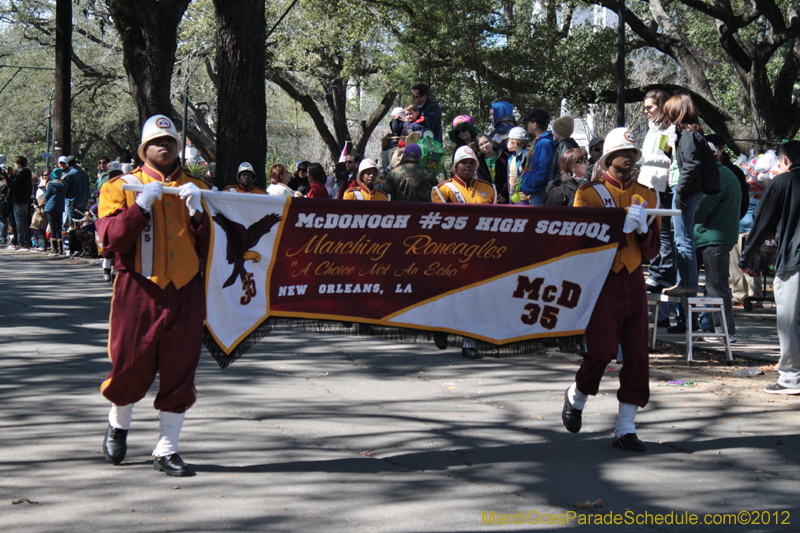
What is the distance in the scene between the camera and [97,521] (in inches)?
166

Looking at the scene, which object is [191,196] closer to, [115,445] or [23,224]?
[115,445]

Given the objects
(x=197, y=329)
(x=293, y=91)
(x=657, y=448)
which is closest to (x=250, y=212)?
(x=197, y=329)

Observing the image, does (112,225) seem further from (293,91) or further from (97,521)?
(293,91)

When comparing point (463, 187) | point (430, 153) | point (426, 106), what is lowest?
point (463, 187)

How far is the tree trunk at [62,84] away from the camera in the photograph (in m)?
24.2

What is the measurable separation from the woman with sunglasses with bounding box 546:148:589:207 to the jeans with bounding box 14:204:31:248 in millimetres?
17873

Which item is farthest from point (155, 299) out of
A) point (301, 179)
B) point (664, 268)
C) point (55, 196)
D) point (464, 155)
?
point (55, 196)

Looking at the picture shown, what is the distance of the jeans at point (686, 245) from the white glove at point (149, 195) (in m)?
6.12

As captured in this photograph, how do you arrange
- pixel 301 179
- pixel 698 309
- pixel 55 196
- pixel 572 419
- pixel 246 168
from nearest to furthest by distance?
pixel 572 419
pixel 698 309
pixel 246 168
pixel 301 179
pixel 55 196

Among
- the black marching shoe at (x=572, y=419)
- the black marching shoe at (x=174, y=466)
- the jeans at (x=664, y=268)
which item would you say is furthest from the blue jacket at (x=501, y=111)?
the black marching shoe at (x=174, y=466)

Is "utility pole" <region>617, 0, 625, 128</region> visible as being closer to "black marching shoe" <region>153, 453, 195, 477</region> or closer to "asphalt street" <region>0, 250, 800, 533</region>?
"asphalt street" <region>0, 250, 800, 533</region>

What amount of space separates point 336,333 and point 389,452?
2.77 ft

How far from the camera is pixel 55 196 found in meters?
20.1

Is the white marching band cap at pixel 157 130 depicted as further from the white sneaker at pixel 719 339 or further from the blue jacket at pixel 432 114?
the blue jacket at pixel 432 114
